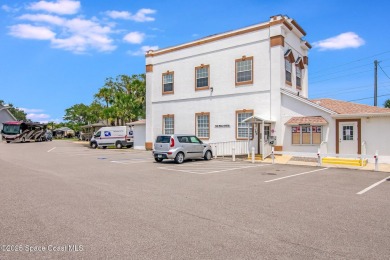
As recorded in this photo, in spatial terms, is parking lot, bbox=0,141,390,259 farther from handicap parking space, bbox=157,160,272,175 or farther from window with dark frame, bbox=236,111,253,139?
window with dark frame, bbox=236,111,253,139

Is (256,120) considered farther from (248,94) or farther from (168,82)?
(168,82)

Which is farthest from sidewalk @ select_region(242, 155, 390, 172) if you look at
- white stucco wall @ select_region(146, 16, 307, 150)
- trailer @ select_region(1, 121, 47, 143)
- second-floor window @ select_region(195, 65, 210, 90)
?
trailer @ select_region(1, 121, 47, 143)

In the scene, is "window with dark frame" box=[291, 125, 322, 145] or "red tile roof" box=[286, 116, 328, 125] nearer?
"red tile roof" box=[286, 116, 328, 125]

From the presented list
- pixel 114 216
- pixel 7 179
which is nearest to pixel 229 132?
pixel 7 179

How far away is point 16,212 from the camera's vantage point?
664cm

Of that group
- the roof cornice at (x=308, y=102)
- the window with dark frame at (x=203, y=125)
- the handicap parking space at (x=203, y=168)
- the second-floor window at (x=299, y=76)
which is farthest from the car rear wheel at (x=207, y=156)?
the second-floor window at (x=299, y=76)

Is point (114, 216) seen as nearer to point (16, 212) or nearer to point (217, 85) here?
point (16, 212)

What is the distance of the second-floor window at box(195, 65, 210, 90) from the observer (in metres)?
25.6

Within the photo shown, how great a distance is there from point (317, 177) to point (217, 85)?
1369 centimetres

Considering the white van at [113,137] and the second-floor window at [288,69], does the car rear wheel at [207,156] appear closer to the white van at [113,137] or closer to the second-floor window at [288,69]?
the second-floor window at [288,69]

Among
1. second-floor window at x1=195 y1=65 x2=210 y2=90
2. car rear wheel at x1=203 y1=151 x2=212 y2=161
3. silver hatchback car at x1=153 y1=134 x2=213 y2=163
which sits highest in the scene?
second-floor window at x1=195 y1=65 x2=210 y2=90

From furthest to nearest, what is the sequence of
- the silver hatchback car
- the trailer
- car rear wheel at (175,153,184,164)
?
the trailer → car rear wheel at (175,153,184,164) → the silver hatchback car

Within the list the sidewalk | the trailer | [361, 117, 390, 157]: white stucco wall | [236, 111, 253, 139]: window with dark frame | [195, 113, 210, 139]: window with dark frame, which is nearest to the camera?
the sidewalk

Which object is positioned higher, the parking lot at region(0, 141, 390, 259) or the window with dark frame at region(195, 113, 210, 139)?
the window with dark frame at region(195, 113, 210, 139)
